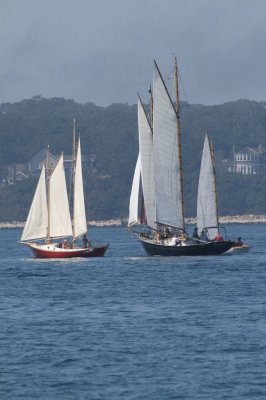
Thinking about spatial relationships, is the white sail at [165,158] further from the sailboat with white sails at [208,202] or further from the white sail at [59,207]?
the white sail at [59,207]

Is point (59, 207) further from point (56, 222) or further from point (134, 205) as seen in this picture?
point (134, 205)

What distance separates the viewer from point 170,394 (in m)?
44.5

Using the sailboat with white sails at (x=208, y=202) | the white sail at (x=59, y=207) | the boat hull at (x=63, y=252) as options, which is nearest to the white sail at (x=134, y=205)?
the boat hull at (x=63, y=252)

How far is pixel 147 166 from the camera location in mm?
104125

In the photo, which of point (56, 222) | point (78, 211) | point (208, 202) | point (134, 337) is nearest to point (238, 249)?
point (208, 202)

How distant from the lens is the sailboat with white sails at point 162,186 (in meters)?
103

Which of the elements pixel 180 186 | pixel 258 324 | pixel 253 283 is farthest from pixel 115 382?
pixel 180 186

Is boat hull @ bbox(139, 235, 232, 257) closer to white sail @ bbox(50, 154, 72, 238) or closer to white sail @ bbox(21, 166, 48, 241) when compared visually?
white sail @ bbox(50, 154, 72, 238)

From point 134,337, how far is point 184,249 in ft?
156

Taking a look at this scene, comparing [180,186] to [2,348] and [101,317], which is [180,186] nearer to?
[101,317]

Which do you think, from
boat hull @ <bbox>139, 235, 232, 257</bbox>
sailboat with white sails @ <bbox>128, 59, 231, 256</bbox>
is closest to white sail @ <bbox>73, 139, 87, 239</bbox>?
sailboat with white sails @ <bbox>128, 59, 231, 256</bbox>

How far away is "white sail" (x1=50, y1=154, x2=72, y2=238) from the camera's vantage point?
10506 cm

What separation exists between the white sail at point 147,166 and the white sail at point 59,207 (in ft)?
18.0

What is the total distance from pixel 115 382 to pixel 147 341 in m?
7.46
